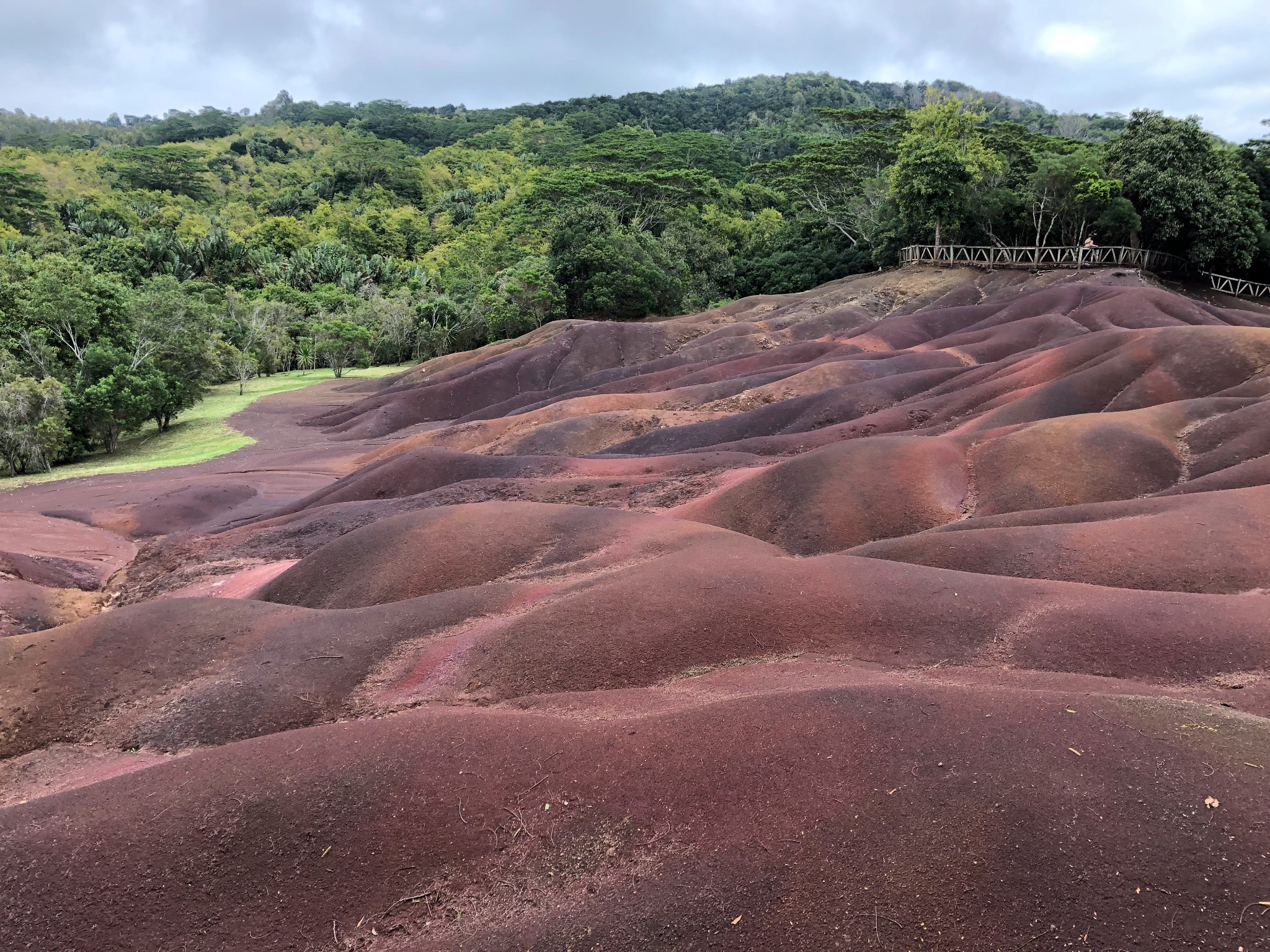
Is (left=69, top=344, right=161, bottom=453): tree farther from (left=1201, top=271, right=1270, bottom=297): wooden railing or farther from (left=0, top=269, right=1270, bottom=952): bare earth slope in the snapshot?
(left=1201, top=271, right=1270, bottom=297): wooden railing

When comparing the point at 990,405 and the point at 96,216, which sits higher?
the point at 96,216

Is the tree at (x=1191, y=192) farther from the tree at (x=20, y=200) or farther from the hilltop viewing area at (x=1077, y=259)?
the tree at (x=20, y=200)

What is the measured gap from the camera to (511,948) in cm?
538

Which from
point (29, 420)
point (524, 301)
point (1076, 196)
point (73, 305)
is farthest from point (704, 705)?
point (524, 301)

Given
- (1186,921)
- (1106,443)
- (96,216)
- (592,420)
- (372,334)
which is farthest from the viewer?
(96,216)

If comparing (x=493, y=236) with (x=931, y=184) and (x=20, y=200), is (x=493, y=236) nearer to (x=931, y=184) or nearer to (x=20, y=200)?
(x=931, y=184)

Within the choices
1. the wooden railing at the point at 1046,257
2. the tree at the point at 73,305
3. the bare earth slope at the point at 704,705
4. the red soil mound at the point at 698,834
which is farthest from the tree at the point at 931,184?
the red soil mound at the point at 698,834

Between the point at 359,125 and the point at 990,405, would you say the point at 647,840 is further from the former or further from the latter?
the point at 359,125

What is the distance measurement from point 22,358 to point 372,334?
27.5m

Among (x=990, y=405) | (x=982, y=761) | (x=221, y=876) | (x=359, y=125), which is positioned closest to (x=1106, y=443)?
(x=990, y=405)

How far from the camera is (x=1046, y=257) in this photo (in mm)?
52625

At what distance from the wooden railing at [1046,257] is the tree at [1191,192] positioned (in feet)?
6.61

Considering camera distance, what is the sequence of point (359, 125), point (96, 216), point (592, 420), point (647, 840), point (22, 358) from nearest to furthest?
point (647, 840), point (592, 420), point (22, 358), point (96, 216), point (359, 125)

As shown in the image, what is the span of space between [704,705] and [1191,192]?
180ft
